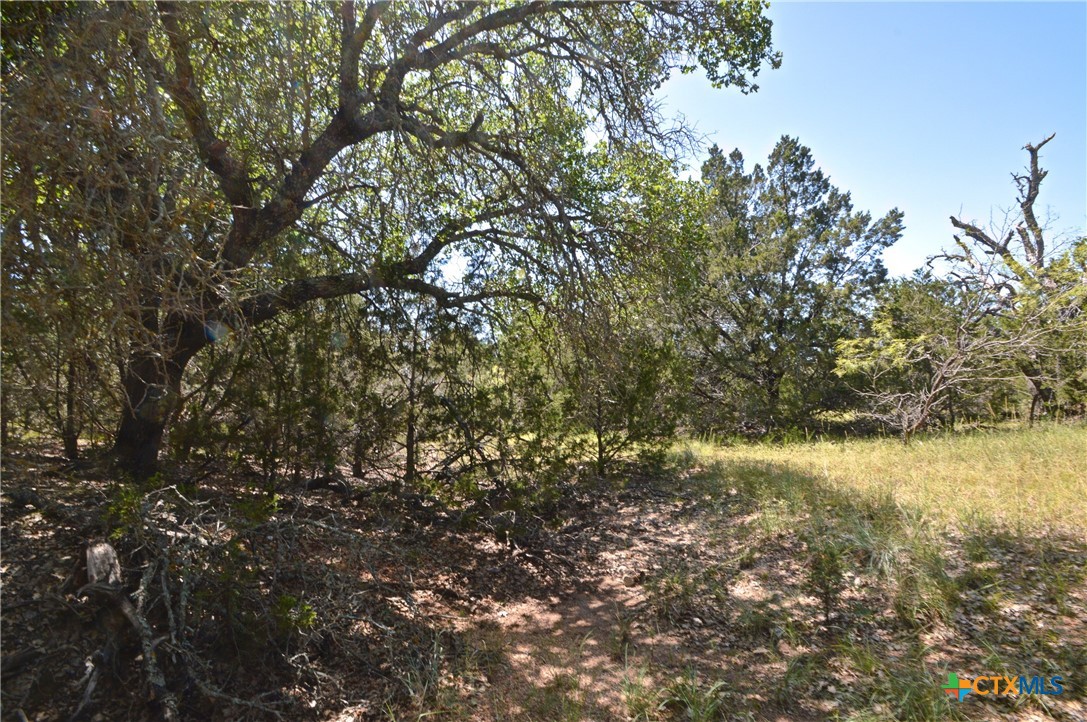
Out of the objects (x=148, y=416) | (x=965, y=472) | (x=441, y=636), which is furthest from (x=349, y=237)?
(x=965, y=472)

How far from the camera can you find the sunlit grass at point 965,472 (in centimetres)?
522

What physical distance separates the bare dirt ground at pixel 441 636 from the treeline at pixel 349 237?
3.01ft

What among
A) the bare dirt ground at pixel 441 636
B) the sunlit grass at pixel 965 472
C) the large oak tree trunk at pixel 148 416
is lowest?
the bare dirt ground at pixel 441 636

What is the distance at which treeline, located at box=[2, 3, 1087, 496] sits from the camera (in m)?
2.79

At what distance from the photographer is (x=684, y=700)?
3305mm

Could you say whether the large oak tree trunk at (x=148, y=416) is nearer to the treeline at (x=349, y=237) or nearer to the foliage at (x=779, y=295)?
the treeline at (x=349, y=237)

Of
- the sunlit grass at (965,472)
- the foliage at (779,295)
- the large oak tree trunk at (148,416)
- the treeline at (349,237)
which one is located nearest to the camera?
the treeline at (349,237)

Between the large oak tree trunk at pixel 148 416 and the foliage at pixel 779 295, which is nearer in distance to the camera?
the large oak tree trunk at pixel 148 416

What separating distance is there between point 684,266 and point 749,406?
30.8ft

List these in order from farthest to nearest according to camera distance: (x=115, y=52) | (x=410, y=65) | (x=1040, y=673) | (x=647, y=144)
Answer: (x=647, y=144), (x=410, y=65), (x=1040, y=673), (x=115, y=52)

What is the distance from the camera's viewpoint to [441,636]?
419 cm

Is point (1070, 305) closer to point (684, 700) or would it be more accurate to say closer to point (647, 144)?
point (647, 144)

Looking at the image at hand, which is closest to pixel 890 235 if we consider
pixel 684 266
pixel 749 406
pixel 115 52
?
pixel 749 406

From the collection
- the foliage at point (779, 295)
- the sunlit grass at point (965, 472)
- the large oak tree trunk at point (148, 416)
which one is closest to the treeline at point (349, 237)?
the large oak tree trunk at point (148, 416)
